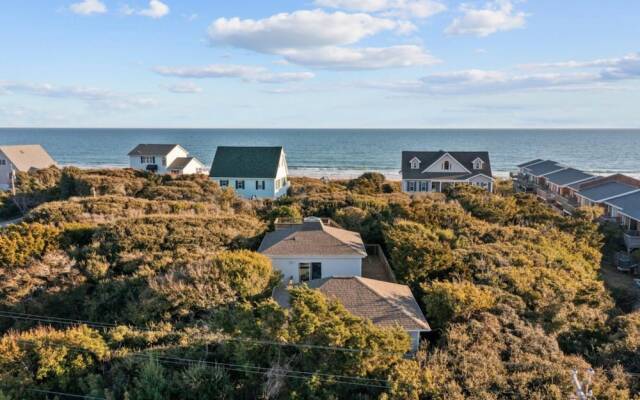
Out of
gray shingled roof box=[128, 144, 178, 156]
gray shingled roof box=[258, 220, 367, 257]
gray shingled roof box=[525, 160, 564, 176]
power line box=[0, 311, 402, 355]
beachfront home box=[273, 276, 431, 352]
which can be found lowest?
power line box=[0, 311, 402, 355]

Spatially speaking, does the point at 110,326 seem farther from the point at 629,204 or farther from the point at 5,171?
the point at 5,171

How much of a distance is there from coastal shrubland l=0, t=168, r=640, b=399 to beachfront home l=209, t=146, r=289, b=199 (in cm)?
1725

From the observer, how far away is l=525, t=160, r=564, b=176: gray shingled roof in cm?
5378

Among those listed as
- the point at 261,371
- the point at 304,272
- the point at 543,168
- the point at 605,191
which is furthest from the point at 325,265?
the point at 543,168

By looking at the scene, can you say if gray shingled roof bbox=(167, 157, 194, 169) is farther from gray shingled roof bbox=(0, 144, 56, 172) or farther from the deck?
the deck

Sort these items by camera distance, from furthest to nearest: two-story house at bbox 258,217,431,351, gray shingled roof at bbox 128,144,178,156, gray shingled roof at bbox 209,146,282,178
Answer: gray shingled roof at bbox 128,144,178,156
gray shingled roof at bbox 209,146,282,178
two-story house at bbox 258,217,431,351

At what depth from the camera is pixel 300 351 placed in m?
12.2

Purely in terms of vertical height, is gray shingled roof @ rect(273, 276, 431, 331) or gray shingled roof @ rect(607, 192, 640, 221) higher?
gray shingled roof @ rect(607, 192, 640, 221)

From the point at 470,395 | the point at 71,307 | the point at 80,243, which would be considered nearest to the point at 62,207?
the point at 80,243

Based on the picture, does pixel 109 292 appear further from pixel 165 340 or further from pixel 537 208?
pixel 537 208

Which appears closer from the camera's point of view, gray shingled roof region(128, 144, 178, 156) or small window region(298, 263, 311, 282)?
small window region(298, 263, 311, 282)

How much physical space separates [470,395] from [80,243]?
1903 centimetres

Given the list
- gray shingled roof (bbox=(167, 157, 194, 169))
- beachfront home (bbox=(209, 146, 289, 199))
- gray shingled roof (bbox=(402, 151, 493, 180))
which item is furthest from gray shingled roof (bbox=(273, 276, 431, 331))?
gray shingled roof (bbox=(167, 157, 194, 169))

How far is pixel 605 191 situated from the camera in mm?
38312
